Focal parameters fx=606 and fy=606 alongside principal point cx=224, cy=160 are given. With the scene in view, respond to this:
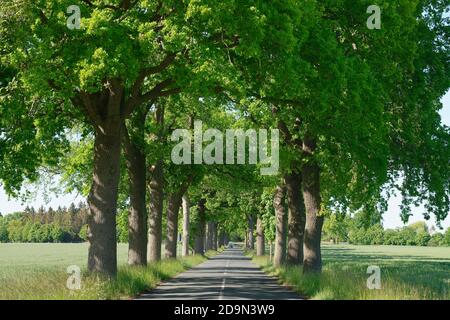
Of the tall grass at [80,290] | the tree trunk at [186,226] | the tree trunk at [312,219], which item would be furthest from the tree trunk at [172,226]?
the tall grass at [80,290]

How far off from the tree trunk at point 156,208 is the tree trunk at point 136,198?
488 cm

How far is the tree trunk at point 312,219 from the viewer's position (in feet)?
84.8

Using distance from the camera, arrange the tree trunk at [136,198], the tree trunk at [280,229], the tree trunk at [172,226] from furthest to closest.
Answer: the tree trunk at [172,226] → the tree trunk at [280,229] → the tree trunk at [136,198]

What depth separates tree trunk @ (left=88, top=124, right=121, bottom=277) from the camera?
2023cm

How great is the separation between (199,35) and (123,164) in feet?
53.1

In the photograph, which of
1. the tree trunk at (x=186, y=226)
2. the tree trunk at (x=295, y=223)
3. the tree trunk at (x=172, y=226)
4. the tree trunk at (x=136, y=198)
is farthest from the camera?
the tree trunk at (x=186, y=226)

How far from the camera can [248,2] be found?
53.0 ft

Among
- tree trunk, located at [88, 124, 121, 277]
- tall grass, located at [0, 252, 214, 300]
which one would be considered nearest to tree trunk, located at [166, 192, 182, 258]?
tall grass, located at [0, 252, 214, 300]

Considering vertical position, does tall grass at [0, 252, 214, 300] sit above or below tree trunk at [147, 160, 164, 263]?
below

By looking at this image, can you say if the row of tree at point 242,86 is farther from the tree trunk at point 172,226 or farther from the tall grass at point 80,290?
the tree trunk at point 172,226

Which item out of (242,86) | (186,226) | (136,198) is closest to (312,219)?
(136,198)

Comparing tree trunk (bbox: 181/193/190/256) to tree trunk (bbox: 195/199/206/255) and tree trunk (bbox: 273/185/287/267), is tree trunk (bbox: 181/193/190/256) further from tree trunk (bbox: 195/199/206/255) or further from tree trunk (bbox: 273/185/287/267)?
tree trunk (bbox: 273/185/287/267)

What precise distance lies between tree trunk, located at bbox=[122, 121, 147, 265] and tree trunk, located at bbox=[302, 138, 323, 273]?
25.2 ft
